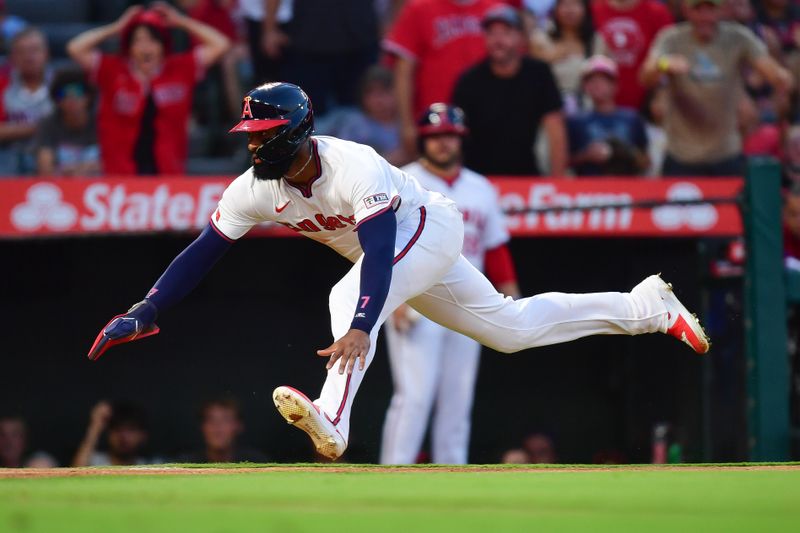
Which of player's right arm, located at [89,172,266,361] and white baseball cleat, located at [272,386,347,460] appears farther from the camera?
player's right arm, located at [89,172,266,361]

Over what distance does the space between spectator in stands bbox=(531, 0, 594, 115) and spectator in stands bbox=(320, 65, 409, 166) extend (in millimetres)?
1209

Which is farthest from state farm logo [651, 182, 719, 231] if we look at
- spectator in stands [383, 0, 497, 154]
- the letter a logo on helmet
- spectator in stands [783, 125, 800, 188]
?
the letter a logo on helmet

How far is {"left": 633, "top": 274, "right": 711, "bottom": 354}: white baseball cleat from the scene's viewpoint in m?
6.22

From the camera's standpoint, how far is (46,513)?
3889mm

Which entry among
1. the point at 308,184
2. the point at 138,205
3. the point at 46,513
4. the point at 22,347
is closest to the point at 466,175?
the point at 138,205

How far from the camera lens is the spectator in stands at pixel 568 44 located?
31.2 feet

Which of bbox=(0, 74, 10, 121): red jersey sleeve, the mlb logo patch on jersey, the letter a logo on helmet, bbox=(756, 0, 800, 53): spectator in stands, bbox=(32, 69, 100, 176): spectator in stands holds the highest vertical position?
bbox=(756, 0, 800, 53): spectator in stands

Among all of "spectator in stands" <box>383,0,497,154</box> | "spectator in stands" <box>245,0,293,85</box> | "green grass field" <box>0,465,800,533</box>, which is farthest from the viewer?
"spectator in stands" <box>245,0,293,85</box>

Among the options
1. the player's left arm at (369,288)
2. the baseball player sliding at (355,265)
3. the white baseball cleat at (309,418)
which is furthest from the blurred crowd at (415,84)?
the white baseball cleat at (309,418)

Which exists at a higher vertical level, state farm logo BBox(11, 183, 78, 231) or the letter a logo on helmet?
the letter a logo on helmet

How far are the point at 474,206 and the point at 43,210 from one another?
8.04ft

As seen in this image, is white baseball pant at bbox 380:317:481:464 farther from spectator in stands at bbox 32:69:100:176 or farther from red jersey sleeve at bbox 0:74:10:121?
red jersey sleeve at bbox 0:74:10:121

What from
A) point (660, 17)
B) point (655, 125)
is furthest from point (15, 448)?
point (660, 17)

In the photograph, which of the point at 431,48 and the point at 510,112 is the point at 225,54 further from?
the point at 510,112
